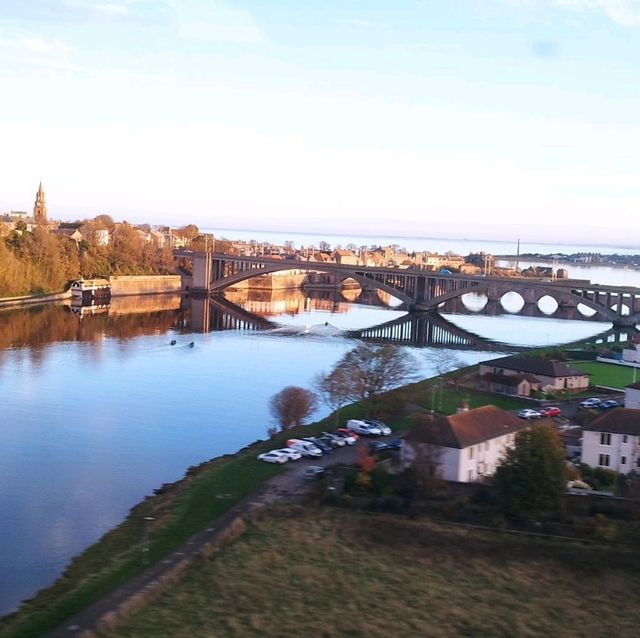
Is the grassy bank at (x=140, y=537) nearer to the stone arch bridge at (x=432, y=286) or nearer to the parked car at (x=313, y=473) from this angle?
the parked car at (x=313, y=473)

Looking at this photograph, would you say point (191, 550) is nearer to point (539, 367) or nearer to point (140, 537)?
point (140, 537)

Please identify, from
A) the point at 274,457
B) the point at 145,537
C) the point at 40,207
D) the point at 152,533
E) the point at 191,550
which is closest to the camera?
the point at 191,550

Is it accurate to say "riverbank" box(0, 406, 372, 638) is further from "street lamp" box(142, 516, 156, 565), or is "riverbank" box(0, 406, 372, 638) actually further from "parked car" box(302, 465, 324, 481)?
"parked car" box(302, 465, 324, 481)

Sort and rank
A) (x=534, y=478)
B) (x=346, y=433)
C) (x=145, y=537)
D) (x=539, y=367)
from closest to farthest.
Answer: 1. (x=145, y=537)
2. (x=534, y=478)
3. (x=346, y=433)
4. (x=539, y=367)

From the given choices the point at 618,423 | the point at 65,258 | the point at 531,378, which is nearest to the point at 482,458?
the point at 618,423

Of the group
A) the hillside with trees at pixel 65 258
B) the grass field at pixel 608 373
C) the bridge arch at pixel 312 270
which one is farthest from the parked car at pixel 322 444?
the bridge arch at pixel 312 270

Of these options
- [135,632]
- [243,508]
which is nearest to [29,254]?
[243,508]

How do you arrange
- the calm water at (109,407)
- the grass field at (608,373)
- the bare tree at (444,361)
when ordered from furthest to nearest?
1. the bare tree at (444,361)
2. the grass field at (608,373)
3. the calm water at (109,407)
